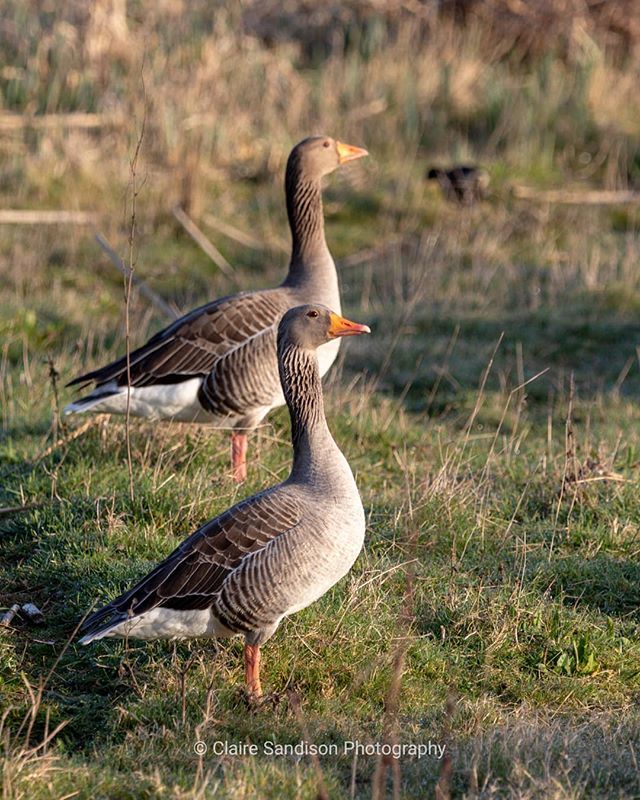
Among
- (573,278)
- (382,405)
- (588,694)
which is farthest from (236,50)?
(588,694)

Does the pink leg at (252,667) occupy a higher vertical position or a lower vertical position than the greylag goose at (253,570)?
lower

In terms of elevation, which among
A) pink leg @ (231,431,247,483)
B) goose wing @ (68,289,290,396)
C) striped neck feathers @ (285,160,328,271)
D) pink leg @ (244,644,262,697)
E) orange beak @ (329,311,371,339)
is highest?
striped neck feathers @ (285,160,328,271)

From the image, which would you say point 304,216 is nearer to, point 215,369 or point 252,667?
point 215,369

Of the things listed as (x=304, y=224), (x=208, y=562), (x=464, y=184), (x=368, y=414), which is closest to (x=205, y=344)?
(x=304, y=224)

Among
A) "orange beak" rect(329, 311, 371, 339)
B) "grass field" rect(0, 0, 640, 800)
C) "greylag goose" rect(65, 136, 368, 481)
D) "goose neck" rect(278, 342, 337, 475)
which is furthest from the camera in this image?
"greylag goose" rect(65, 136, 368, 481)

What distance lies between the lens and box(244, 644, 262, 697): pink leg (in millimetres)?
4738

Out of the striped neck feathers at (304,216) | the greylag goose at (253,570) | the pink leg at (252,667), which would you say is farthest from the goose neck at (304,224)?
the pink leg at (252,667)

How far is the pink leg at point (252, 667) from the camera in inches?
187

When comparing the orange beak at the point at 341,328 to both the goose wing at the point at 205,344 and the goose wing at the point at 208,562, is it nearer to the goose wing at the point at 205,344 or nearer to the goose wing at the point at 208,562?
the goose wing at the point at 208,562

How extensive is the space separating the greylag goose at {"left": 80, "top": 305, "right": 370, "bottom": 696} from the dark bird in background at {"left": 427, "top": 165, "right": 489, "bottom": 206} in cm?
872

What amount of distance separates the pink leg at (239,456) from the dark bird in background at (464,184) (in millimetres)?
6739

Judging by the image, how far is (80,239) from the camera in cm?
1226

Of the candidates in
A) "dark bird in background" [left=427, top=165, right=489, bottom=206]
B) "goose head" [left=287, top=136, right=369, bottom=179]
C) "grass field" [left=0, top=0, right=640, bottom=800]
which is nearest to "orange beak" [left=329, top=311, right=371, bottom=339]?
"grass field" [left=0, top=0, right=640, bottom=800]

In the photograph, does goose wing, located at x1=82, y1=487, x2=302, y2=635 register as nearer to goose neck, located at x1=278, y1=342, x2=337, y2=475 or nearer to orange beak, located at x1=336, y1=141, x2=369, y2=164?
goose neck, located at x1=278, y1=342, x2=337, y2=475
